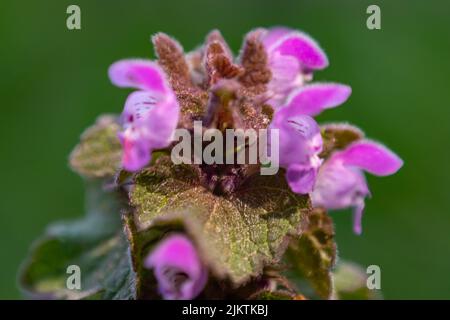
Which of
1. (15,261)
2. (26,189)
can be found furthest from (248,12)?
(15,261)

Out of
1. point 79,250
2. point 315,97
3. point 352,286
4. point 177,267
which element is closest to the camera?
point 177,267

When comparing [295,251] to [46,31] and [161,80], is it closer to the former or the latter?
[161,80]

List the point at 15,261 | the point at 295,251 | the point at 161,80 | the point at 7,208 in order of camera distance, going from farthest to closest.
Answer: the point at 7,208
the point at 15,261
the point at 295,251
the point at 161,80

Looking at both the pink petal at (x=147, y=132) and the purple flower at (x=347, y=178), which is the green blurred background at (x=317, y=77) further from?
the pink petal at (x=147, y=132)

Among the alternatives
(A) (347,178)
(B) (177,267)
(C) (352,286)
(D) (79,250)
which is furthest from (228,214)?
(D) (79,250)

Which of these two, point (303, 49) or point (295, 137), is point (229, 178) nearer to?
point (295, 137)

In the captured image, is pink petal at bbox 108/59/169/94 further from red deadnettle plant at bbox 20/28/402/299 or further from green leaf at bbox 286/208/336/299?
green leaf at bbox 286/208/336/299
